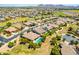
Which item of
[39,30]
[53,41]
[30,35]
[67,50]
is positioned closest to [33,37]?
[30,35]

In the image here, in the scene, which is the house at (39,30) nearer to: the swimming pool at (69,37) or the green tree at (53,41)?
the green tree at (53,41)

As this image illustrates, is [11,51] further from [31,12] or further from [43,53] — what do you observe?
[31,12]

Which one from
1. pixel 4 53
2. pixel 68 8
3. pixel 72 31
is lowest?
pixel 4 53

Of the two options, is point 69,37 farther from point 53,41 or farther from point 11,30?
point 11,30

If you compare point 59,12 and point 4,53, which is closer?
point 4,53

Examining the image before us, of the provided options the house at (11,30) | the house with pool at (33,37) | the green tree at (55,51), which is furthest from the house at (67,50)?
the house at (11,30)

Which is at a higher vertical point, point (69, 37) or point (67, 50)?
point (69, 37)

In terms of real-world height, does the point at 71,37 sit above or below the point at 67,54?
above

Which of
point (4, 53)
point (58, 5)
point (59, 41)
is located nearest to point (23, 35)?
point (4, 53)
